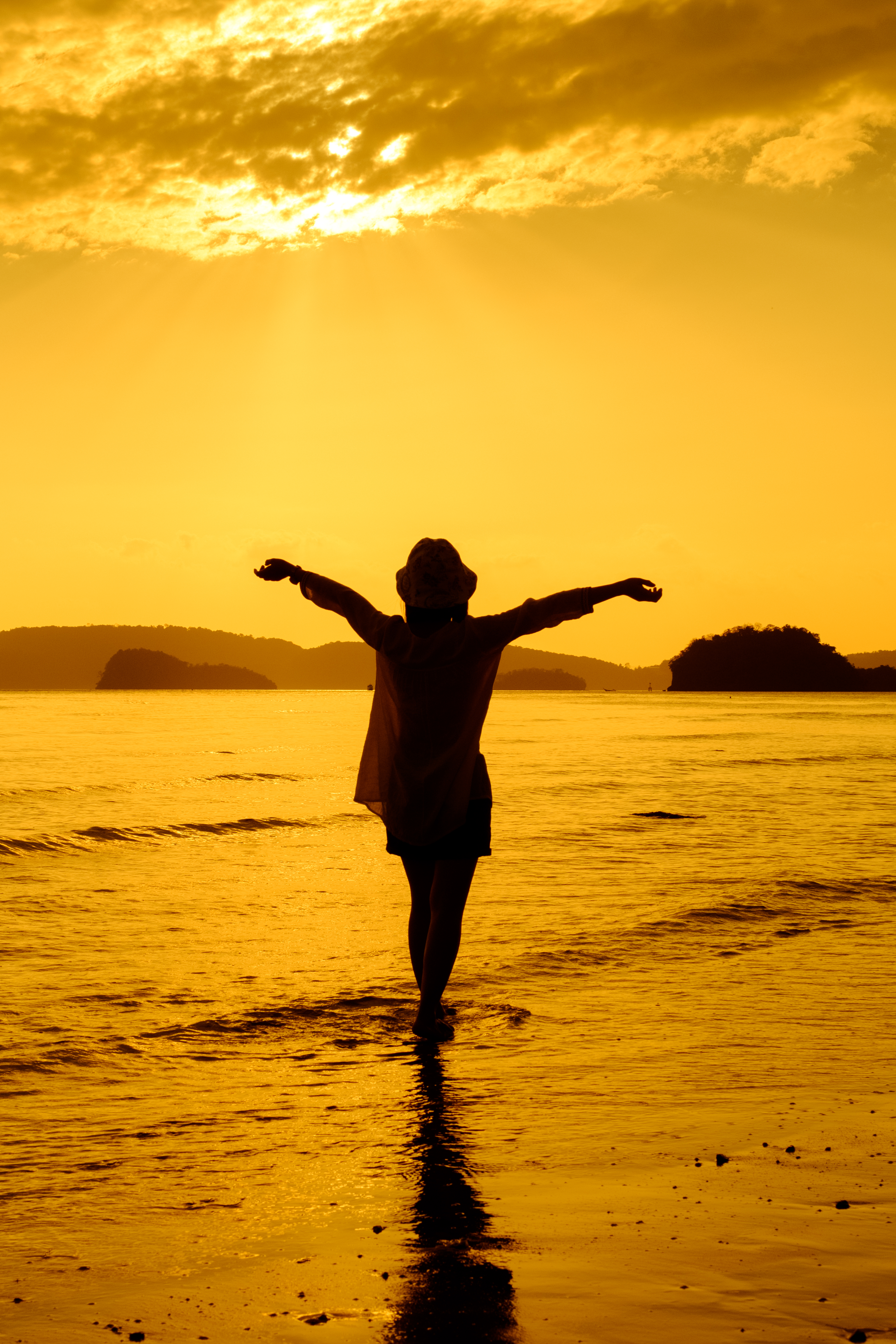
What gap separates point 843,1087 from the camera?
4.74 metres

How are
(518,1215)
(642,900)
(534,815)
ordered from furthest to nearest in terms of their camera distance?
(534,815)
(642,900)
(518,1215)

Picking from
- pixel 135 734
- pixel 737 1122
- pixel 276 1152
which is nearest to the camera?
pixel 276 1152

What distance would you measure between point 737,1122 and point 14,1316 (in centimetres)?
257

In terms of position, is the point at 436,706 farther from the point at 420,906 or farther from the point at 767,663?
the point at 767,663

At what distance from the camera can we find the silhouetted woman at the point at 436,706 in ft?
17.1

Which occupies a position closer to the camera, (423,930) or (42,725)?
(423,930)

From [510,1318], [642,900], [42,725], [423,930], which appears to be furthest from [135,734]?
[510,1318]

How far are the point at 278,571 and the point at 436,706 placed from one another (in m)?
0.96

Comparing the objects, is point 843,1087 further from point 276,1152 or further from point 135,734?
point 135,734

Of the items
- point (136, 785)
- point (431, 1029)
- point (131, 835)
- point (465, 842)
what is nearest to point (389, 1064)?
point (431, 1029)

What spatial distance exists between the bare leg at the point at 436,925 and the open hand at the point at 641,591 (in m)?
1.36

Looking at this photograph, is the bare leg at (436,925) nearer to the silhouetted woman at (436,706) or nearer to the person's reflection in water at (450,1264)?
the silhouetted woman at (436,706)

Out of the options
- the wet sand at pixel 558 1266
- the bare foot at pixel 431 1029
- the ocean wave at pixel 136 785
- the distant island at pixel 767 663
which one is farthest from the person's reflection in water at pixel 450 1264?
the distant island at pixel 767 663

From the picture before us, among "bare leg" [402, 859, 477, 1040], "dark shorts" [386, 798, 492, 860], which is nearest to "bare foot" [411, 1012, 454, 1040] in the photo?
"bare leg" [402, 859, 477, 1040]
